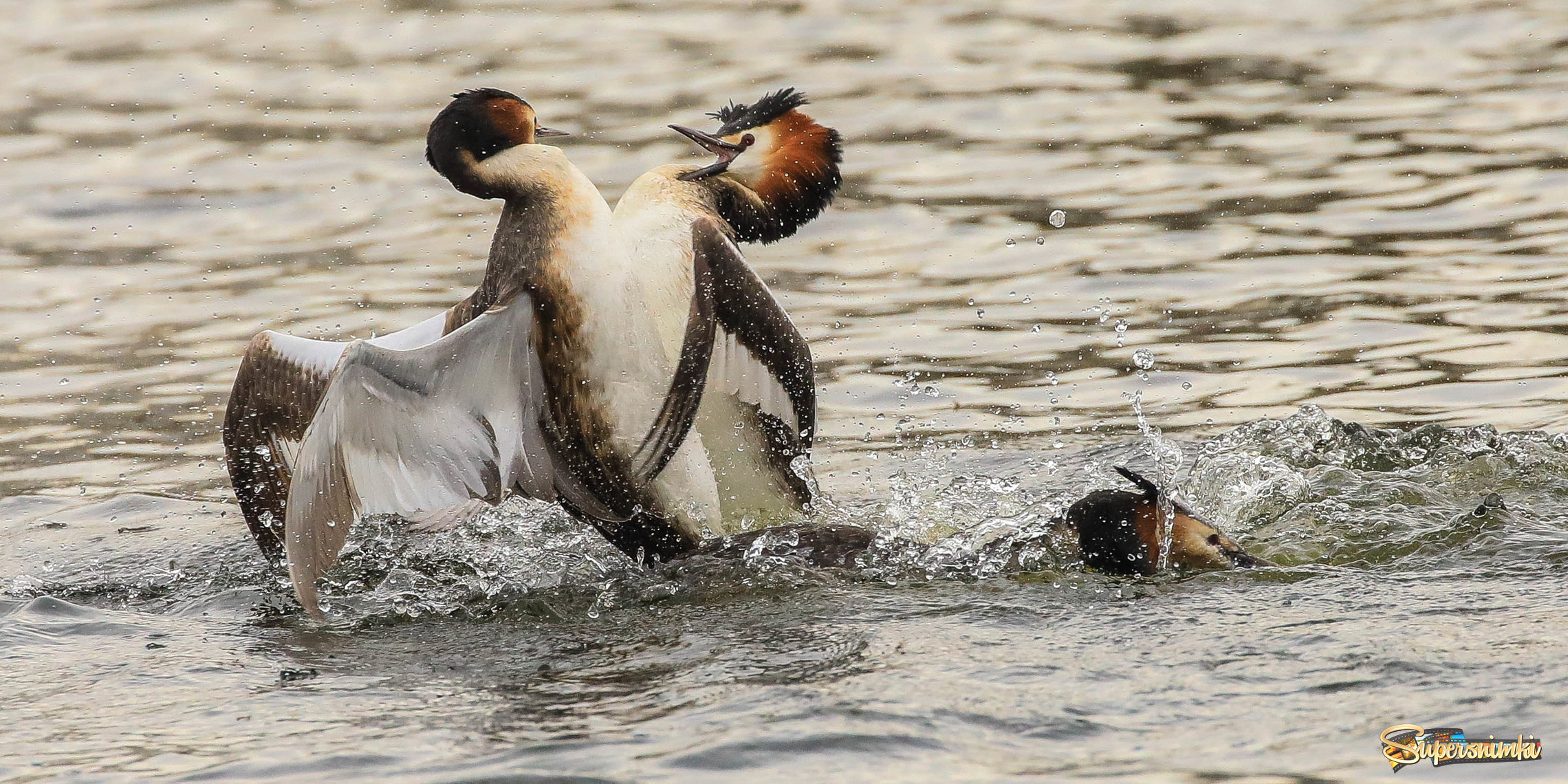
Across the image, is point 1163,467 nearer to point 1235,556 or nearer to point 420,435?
point 1235,556

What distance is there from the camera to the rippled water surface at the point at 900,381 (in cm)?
454

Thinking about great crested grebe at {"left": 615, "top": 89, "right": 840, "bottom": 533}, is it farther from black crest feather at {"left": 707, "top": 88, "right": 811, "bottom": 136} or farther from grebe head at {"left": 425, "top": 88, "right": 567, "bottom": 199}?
grebe head at {"left": 425, "top": 88, "right": 567, "bottom": 199}

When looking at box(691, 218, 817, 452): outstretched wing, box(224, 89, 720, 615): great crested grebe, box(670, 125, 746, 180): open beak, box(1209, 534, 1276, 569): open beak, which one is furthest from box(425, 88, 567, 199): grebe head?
box(1209, 534, 1276, 569): open beak

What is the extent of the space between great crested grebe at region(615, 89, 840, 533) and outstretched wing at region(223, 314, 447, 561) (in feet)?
3.50

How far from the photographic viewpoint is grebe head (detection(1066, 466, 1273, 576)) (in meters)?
Result: 5.63

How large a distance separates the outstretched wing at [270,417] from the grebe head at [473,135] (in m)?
0.83

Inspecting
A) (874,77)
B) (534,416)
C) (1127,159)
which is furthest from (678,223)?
(874,77)

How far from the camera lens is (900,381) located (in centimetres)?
789

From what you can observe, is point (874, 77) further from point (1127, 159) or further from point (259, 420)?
point (259, 420)

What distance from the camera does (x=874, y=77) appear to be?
13.1 m

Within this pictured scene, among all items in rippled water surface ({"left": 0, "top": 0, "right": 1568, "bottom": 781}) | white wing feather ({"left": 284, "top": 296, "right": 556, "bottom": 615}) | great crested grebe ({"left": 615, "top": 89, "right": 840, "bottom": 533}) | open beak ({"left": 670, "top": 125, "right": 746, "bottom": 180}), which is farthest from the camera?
open beak ({"left": 670, "top": 125, "right": 746, "bottom": 180})

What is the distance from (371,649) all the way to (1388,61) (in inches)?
364

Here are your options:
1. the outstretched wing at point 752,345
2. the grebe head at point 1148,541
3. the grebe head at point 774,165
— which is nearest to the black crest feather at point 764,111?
the grebe head at point 774,165

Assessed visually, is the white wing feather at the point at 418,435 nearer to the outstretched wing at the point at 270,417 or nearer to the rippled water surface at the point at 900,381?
the rippled water surface at the point at 900,381
